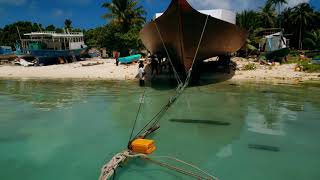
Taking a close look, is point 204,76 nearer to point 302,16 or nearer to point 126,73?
point 126,73

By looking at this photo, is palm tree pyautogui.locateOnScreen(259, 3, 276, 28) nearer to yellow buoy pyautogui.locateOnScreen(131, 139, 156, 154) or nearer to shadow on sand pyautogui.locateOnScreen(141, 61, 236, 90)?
shadow on sand pyautogui.locateOnScreen(141, 61, 236, 90)

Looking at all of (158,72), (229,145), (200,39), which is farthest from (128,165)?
(158,72)

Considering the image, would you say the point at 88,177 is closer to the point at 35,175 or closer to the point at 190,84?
the point at 35,175

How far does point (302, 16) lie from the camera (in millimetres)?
40906

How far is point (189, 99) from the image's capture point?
12531mm

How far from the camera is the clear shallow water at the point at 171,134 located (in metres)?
5.70

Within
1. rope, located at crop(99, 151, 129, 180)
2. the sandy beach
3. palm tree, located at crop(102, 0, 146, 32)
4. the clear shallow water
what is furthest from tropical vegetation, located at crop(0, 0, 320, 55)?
rope, located at crop(99, 151, 129, 180)

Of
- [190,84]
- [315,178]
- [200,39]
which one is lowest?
[315,178]

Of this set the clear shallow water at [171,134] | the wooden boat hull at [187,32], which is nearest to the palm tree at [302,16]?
the wooden boat hull at [187,32]

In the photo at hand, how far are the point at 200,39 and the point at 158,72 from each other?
24.7ft

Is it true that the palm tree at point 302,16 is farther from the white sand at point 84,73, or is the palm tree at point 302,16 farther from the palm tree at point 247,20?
the white sand at point 84,73

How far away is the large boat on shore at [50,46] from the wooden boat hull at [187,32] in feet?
61.9

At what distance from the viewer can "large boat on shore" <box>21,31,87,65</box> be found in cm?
3203

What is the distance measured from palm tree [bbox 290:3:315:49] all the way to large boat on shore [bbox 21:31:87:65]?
28017mm
